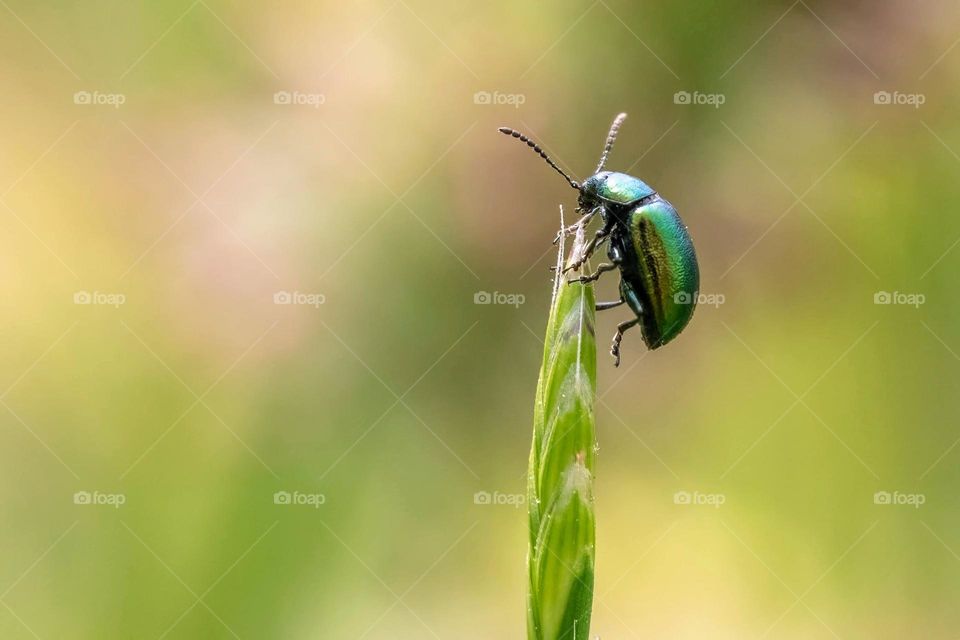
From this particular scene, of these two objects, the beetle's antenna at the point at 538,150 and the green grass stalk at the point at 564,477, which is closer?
the green grass stalk at the point at 564,477

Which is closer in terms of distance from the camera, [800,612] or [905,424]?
[800,612]

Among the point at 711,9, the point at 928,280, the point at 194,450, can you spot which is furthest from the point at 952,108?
the point at 194,450

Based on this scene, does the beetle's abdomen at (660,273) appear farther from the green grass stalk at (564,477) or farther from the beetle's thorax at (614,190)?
the green grass stalk at (564,477)

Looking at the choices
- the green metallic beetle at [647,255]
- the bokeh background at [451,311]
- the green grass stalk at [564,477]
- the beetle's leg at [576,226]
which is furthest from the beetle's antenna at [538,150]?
the green grass stalk at [564,477]

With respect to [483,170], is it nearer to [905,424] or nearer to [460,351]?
[460,351]

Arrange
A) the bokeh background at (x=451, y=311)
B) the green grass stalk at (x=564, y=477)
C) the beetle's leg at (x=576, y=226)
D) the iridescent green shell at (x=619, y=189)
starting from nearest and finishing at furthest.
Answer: the green grass stalk at (x=564, y=477), the beetle's leg at (x=576, y=226), the iridescent green shell at (x=619, y=189), the bokeh background at (x=451, y=311)

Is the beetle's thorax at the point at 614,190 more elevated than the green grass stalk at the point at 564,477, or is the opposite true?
the beetle's thorax at the point at 614,190
